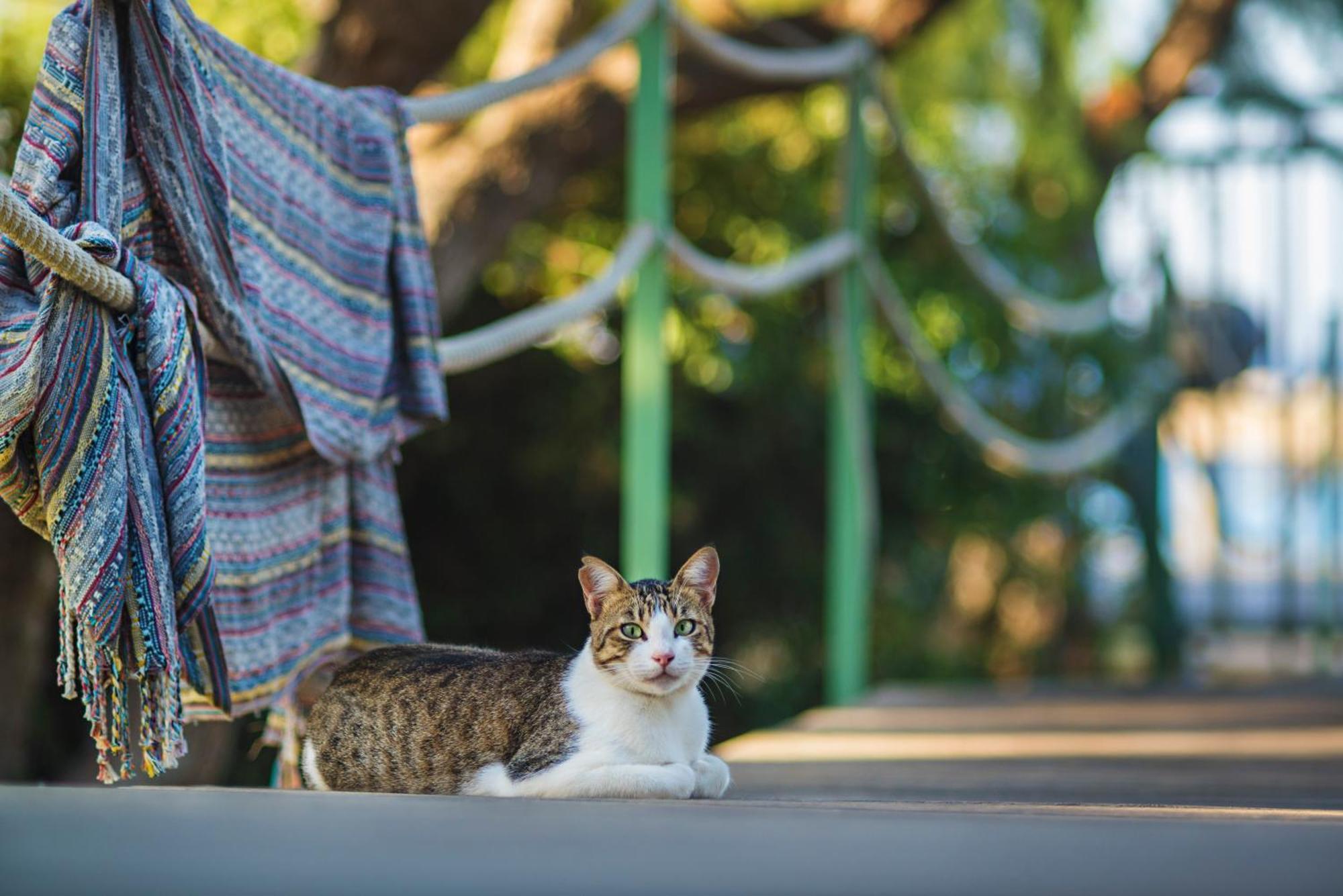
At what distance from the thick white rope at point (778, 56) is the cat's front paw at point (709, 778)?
1.59 m

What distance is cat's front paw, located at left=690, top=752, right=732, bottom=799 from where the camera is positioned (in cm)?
153

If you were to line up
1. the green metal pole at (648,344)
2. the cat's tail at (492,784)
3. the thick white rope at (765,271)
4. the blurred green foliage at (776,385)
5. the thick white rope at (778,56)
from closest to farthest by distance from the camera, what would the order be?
the cat's tail at (492,784) < the green metal pole at (648,344) < the thick white rope at (765,271) < the thick white rope at (778,56) < the blurred green foliage at (776,385)

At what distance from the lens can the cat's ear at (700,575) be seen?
5.10 feet

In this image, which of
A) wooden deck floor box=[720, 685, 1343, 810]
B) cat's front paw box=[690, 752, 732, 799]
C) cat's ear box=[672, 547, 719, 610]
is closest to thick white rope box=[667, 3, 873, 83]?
wooden deck floor box=[720, 685, 1343, 810]

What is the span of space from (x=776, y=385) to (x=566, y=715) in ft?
11.9

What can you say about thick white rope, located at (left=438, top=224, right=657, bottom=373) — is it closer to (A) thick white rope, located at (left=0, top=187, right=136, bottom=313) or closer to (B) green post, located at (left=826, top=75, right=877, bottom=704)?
(A) thick white rope, located at (left=0, top=187, right=136, bottom=313)

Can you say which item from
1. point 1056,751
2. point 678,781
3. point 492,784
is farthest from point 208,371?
point 1056,751

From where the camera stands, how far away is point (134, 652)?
1417mm

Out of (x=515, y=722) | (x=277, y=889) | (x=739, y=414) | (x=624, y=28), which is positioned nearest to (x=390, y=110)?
(x=624, y=28)

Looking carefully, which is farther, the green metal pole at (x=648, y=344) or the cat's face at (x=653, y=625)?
the green metal pole at (x=648, y=344)

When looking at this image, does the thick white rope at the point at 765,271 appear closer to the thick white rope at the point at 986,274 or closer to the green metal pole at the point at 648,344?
the green metal pole at the point at 648,344

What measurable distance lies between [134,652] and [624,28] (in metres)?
1.54

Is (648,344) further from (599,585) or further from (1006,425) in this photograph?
(1006,425)

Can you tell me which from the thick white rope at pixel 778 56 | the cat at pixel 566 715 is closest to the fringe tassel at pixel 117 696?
the cat at pixel 566 715
